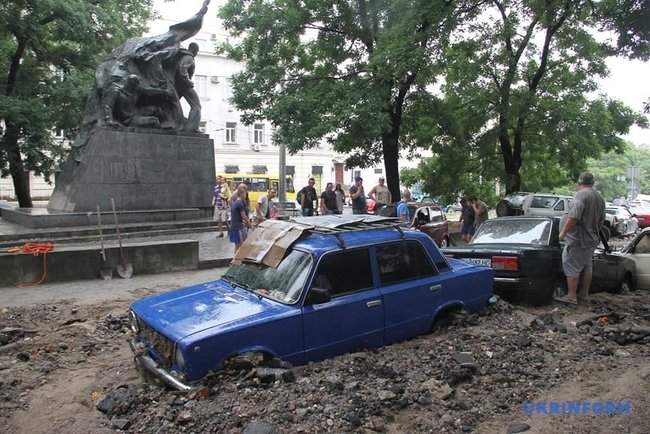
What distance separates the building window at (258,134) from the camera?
50312mm

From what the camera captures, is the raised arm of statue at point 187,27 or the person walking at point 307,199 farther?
the raised arm of statue at point 187,27

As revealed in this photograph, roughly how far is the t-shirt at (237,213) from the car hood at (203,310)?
5.63 m

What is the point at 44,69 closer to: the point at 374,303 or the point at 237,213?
the point at 237,213

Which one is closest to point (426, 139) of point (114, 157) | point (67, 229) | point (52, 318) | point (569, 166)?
point (569, 166)

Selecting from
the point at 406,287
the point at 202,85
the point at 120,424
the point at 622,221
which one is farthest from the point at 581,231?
the point at 202,85

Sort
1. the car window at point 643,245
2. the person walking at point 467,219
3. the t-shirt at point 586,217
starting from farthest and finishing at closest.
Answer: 1. the person walking at point 467,219
2. the car window at point 643,245
3. the t-shirt at point 586,217

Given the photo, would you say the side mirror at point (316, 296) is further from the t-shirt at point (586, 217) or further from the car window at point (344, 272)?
the t-shirt at point (586, 217)

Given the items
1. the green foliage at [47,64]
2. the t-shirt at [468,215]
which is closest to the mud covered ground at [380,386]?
the t-shirt at [468,215]

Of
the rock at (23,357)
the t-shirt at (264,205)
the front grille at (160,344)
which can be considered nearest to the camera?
the front grille at (160,344)

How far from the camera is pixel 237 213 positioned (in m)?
10.9

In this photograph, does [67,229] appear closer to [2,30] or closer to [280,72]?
[280,72]

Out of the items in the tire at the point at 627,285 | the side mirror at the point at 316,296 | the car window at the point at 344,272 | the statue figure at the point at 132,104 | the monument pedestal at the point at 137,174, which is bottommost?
the tire at the point at 627,285

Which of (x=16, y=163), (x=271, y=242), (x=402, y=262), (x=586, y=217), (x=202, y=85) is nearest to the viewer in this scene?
(x=271, y=242)

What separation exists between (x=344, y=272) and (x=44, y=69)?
22.7 meters
